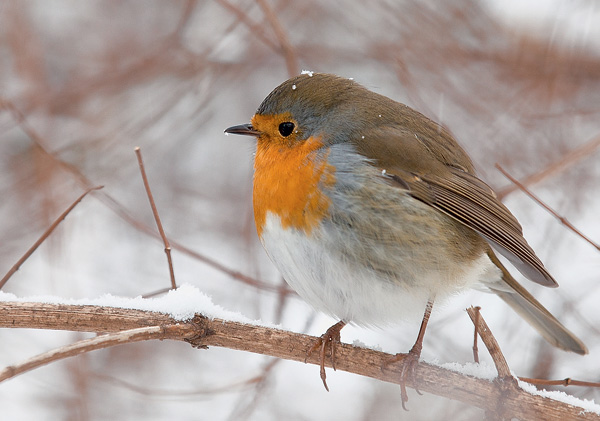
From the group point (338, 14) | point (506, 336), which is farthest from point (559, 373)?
point (338, 14)

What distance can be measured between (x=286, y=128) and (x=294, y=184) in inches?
11.7

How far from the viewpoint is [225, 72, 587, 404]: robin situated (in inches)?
94.9

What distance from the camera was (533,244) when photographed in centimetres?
425

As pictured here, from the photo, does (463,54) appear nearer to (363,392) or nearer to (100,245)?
(363,392)

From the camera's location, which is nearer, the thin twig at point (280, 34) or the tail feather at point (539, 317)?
the tail feather at point (539, 317)

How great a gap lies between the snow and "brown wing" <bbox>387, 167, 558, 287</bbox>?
842 millimetres

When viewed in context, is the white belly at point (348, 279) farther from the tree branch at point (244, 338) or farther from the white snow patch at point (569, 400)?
the white snow patch at point (569, 400)

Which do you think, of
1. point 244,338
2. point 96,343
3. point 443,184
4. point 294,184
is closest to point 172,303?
point 244,338

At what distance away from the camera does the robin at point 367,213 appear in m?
2.41

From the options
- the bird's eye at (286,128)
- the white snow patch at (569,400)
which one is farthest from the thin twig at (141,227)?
the white snow patch at (569,400)

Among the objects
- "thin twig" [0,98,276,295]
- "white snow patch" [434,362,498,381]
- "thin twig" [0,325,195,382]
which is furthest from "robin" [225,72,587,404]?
"thin twig" [0,325,195,382]

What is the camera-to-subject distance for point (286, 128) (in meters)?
2.63

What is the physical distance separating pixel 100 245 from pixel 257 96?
66.2 inches

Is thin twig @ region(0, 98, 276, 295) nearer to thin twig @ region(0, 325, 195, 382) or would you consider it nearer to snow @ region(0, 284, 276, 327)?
snow @ region(0, 284, 276, 327)
